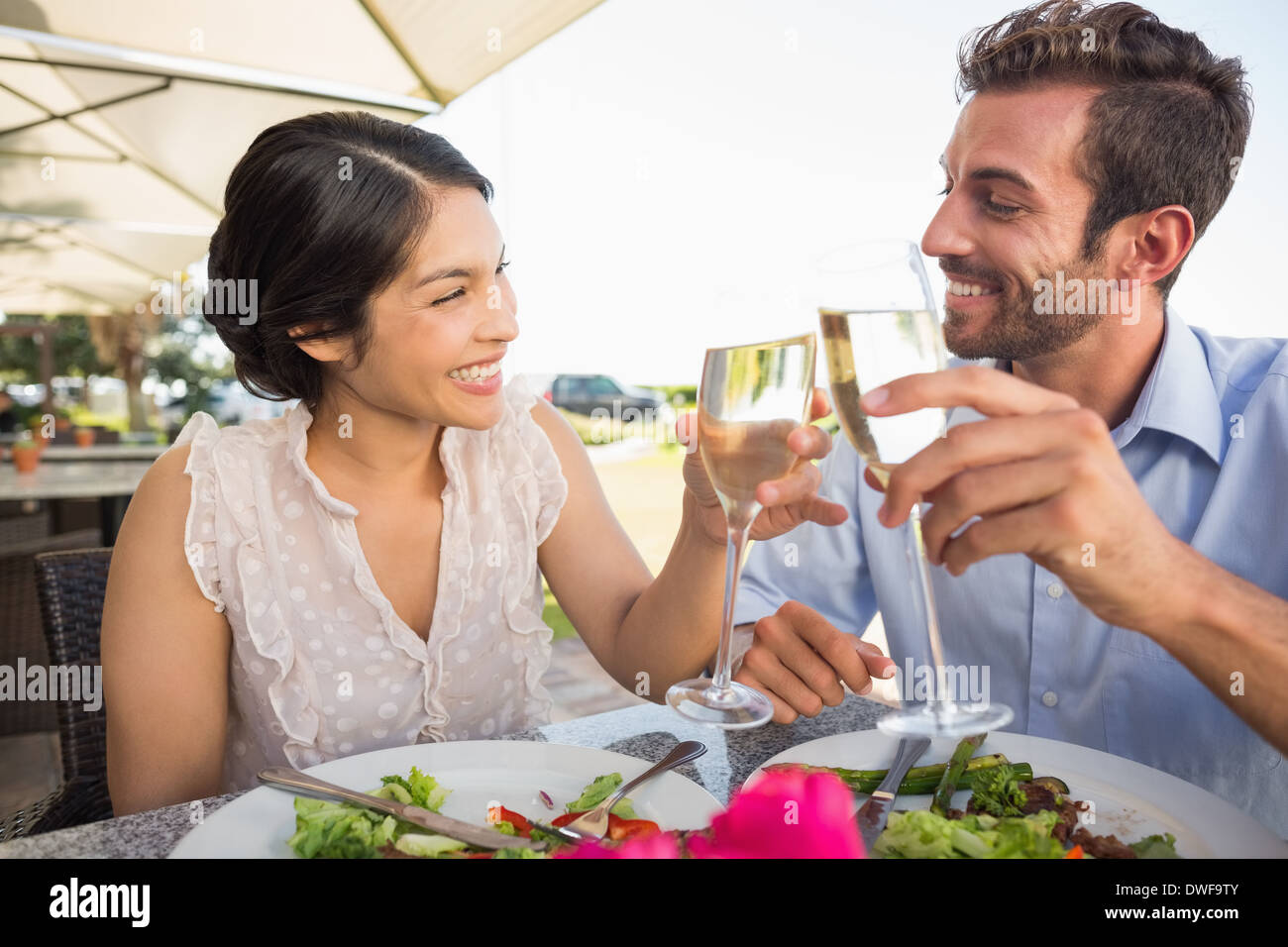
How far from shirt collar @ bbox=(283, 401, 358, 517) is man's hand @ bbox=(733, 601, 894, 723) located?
93 centimetres

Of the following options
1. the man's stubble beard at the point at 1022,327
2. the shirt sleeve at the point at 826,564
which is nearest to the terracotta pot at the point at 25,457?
the shirt sleeve at the point at 826,564

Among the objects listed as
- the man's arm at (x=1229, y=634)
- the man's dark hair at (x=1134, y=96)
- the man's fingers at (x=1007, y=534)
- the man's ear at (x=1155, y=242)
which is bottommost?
the man's arm at (x=1229, y=634)

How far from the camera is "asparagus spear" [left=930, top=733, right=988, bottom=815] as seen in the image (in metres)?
1.08

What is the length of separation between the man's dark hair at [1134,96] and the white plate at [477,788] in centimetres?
146

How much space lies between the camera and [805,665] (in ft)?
4.51

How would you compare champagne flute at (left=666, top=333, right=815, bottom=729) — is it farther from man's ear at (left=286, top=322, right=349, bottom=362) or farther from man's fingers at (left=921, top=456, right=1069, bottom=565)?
man's ear at (left=286, top=322, right=349, bottom=362)

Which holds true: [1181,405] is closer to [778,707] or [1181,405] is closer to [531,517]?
[778,707]

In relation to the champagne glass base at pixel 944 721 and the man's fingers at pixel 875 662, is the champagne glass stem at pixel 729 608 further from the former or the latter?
the man's fingers at pixel 875 662

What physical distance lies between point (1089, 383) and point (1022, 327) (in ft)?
0.84

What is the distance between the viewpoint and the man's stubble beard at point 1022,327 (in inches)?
69.9

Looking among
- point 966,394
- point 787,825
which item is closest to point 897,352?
point 966,394

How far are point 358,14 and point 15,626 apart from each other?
11.4 ft
